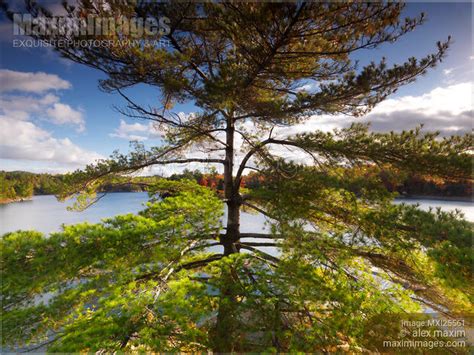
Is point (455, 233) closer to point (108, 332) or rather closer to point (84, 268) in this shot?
point (108, 332)

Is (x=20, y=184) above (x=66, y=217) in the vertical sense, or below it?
above

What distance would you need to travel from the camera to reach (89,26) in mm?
4281

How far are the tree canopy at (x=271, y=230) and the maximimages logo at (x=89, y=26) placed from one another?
107 mm

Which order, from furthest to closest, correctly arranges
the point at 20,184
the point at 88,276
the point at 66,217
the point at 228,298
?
the point at 20,184
the point at 66,217
the point at 88,276
the point at 228,298

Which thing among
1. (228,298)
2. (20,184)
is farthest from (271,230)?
(20,184)

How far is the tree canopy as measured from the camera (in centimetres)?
319

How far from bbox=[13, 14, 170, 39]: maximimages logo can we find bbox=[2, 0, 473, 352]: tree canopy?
107mm

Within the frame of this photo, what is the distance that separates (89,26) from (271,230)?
4763mm

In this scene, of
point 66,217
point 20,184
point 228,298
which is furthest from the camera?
point 20,184

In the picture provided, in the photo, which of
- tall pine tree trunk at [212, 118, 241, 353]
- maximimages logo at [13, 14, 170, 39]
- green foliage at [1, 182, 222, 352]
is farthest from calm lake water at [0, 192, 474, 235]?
maximimages logo at [13, 14, 170, 39]

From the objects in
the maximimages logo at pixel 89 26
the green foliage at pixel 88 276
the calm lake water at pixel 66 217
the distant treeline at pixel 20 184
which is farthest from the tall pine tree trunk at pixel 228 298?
the distant treeline at pixel 20 184

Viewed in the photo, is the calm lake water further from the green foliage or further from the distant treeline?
the green foliage

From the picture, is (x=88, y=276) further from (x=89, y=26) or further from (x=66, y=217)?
(x=66, y=217)

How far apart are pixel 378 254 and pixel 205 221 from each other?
332 centimetres
